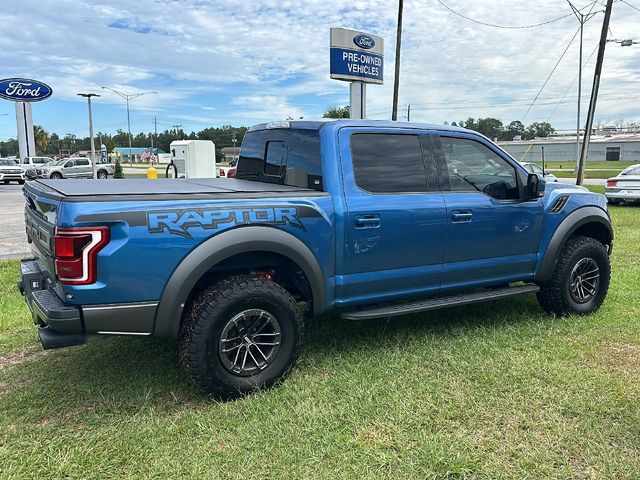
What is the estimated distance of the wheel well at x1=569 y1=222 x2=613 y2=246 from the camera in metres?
5.28

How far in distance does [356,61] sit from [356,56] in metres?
0.16

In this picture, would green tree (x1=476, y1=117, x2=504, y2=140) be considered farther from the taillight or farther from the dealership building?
the taillight

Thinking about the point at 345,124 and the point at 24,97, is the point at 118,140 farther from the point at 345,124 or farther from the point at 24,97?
the point at 345,124

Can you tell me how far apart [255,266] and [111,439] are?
53.5 inches

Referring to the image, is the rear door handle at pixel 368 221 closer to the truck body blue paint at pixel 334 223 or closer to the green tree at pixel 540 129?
the truck body blue paint at pixel 334 223

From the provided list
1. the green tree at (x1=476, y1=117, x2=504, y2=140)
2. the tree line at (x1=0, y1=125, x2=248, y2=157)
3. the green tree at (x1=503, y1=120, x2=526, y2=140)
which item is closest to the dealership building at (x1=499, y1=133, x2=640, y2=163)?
the green tree at (x1=476, y1=117, x2=504, y2=140)

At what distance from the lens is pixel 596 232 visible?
5422mm

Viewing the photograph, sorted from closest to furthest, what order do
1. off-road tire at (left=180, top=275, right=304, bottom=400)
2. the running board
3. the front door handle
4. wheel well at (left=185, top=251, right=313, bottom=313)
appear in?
off-road tire at (left=180, top=275, right=304, bottom=400) → wheel well at (left=185, top=251, right=313, bottom=313) → the running board → the front door handle

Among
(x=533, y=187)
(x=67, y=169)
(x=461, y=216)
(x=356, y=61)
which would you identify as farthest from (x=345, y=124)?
(x=67, y=169)

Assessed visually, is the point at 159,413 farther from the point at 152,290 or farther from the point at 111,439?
the point at 152,290

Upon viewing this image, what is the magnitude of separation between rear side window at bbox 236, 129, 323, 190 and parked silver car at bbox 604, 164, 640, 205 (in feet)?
43.0

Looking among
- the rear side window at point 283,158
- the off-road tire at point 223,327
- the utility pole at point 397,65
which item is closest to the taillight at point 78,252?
the off-road tire at point 223,327

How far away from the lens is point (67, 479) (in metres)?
2.66

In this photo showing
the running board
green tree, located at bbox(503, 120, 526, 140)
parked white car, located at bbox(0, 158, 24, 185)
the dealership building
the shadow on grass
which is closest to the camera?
the shadow on grass
